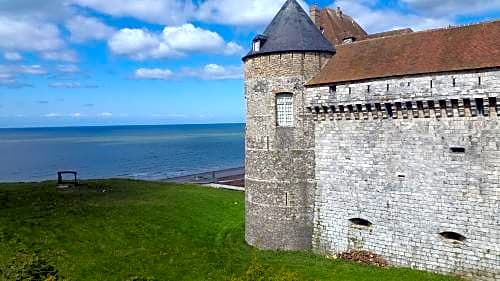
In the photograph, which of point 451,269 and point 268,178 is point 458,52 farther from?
point 268,178

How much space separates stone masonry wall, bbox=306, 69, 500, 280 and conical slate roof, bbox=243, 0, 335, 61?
6.89ft

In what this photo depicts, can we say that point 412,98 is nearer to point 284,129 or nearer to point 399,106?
point 399,106

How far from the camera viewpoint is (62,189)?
3225 cm

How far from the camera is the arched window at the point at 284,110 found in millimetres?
20609

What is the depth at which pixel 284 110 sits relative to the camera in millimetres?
20766

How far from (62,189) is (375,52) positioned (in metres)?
23.2

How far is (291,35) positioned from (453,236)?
10564 mm

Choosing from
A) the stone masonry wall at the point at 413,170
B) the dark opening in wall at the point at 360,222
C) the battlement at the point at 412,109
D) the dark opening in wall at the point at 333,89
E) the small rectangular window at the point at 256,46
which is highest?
the small rectangular window at the point at 256,46

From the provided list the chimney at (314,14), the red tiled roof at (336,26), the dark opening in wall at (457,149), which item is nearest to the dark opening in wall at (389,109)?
the dark opening in wall at (457,149)

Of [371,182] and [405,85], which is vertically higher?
[405,85]

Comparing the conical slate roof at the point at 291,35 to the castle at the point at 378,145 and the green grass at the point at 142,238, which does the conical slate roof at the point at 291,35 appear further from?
the green grass at the point at 142,238

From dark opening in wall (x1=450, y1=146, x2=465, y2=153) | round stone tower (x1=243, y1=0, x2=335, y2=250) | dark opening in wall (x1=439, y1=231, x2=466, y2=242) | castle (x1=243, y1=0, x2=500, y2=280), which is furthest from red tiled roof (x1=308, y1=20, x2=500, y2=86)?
dark opening in wall (x1=439, y1=231, x2=466, y2=242)

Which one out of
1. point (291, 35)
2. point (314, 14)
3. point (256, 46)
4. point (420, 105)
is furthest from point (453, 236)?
point (314, 14)

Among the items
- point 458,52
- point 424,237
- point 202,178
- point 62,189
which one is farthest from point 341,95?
point 202,178
